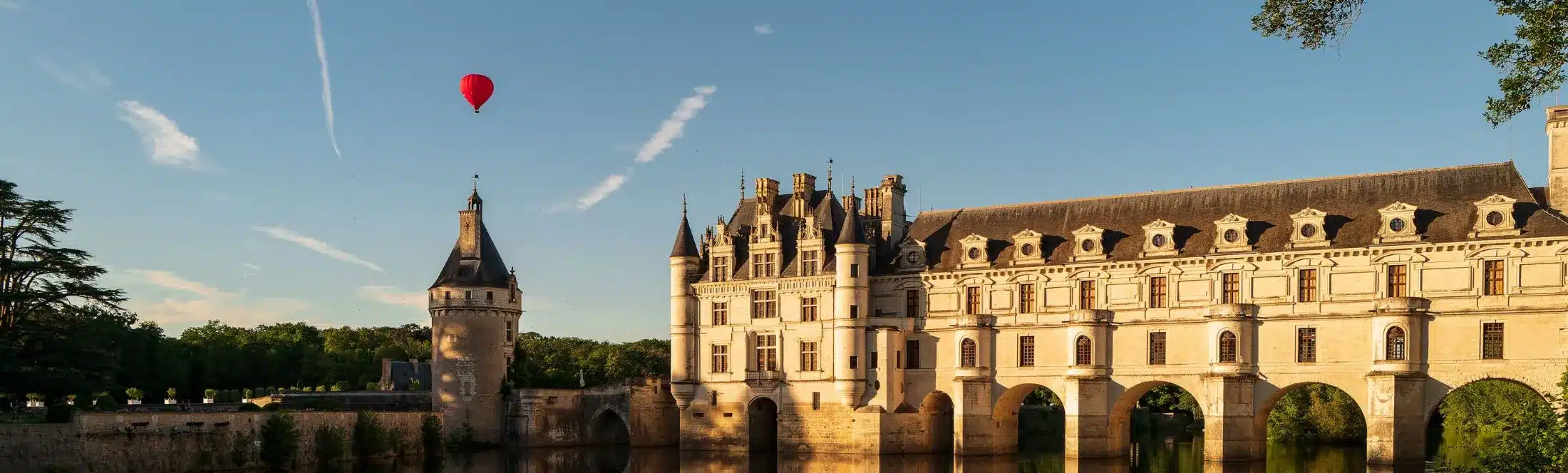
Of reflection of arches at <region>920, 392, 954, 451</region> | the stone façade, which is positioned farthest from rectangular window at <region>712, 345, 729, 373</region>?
reflection of arches at <region>920, 392, 954, 451</region>

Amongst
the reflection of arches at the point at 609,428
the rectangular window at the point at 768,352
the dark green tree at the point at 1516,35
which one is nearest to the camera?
the dark green tree at the point at 1516,35

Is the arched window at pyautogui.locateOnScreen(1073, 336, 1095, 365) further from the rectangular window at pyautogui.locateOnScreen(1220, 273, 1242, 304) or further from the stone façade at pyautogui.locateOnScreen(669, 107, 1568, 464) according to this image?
the rectangular window at pyautogui.locateOnScreen(1220, 273, 1242, 304)

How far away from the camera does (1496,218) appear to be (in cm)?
3794

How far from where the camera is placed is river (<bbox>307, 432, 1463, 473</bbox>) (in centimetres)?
4100

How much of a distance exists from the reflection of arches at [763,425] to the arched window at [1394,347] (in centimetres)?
2154

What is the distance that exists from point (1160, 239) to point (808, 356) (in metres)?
13.1

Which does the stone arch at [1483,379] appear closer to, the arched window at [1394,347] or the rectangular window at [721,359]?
the arched window at [1394,347]

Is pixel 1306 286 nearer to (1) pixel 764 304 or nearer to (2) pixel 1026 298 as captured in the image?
(2) pixel 1026 298

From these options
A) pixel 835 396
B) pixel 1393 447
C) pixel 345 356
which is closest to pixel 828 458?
pixel 835 396

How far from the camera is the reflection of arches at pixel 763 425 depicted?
5194 centimetres

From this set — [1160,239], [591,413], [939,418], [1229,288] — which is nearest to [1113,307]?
[1160,239]

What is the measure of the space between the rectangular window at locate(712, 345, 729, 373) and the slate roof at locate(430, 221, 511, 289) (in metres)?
9.35

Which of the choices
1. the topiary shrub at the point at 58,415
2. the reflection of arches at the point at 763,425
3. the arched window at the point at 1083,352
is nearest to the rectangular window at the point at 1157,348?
the arched window at the point at 1083,352

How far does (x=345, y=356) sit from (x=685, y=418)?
26056 mm
